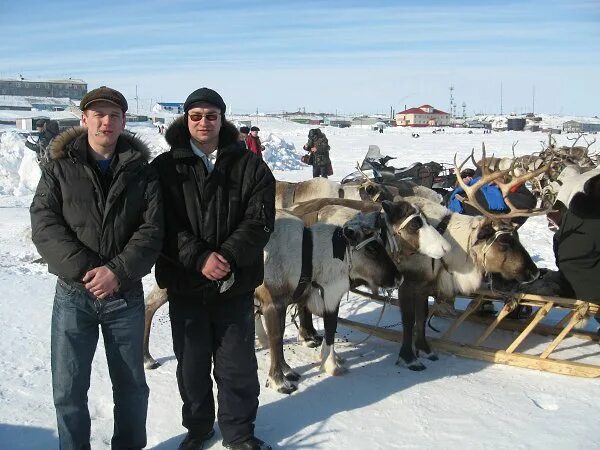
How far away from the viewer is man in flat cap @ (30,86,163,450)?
266cm

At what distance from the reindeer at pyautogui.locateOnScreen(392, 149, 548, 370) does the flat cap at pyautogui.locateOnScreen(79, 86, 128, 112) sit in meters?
2.91

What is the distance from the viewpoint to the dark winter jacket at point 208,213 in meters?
2.99

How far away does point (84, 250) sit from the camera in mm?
2633

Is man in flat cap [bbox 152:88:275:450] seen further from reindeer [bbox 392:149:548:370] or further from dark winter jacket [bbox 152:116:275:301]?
reindeer [bbox 392:149:548:370]

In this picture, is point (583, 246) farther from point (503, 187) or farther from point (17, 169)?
point (17, 169)

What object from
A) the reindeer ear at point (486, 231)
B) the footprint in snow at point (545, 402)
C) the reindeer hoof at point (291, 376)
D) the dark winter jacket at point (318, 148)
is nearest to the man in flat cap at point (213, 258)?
the reindeer hoof at point (291, 376)

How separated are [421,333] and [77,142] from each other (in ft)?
11.2

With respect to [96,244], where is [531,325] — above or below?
below

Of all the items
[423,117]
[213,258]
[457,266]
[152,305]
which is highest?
[423,117]

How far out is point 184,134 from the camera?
315 cm

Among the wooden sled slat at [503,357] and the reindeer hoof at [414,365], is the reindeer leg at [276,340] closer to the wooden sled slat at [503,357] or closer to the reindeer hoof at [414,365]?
the reindeer hoof at [414,365]

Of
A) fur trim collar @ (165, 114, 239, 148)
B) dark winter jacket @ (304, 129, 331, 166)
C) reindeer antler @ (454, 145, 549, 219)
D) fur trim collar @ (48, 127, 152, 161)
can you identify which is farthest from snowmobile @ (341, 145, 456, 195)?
fur trim collar @ (48, 127, 152, 161)

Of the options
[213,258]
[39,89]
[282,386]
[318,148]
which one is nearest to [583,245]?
[282,386]

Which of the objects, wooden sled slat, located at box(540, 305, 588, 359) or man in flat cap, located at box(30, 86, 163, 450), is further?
wooden sled slat, located at box(540, 305, 588, 359)
